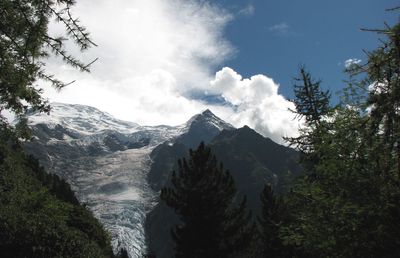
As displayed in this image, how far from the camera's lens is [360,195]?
48.5 feet

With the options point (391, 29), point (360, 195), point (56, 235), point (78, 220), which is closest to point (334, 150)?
point (360, 195)

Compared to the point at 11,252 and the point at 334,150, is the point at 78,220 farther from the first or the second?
the point at 334,150

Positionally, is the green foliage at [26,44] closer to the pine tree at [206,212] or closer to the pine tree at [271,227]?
the pine tree at [206,212]

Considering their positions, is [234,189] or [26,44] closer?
[26,44]

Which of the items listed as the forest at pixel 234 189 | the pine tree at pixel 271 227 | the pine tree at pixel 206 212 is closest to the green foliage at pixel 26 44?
the forest at pixel 234 189

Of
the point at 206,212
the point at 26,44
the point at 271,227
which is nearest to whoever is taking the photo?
the point at 26,44

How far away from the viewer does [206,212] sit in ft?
95.8

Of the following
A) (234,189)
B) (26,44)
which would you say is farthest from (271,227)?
(26,44)

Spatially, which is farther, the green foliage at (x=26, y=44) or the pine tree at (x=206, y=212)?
the pine tree at (x=206, y=212)

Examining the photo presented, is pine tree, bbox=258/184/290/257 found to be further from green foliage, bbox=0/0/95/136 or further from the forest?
green foliage, bbox=0/0/95/136

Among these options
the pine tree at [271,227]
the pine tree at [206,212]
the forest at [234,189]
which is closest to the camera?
the forest at [234,189]

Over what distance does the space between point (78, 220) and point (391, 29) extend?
85.0ft

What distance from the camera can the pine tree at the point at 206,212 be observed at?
28.8 meters

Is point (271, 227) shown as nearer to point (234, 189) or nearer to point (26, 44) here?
point (234, 189)
